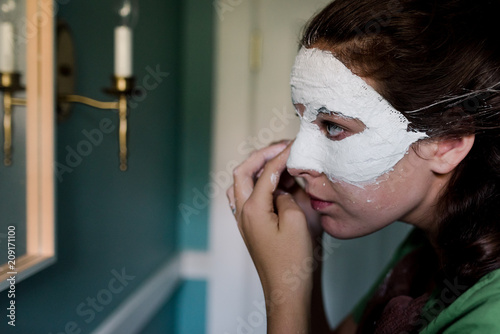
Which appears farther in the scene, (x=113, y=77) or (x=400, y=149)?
(x=113, y=77)

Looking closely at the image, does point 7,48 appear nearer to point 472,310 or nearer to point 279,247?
point 279,247

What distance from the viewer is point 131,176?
3.28ft

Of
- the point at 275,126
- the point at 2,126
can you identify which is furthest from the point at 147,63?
the point at 2,126

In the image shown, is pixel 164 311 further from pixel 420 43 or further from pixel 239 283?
pixel 420 43

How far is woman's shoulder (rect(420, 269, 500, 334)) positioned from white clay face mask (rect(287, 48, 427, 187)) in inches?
6.8

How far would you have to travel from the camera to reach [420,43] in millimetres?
546

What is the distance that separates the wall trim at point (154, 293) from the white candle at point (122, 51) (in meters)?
0.49

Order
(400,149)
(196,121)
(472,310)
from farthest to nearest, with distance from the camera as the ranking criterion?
(196,121) → (400,149) → (472,310)

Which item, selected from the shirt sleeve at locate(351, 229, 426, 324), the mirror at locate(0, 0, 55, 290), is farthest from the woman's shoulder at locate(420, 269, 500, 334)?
the mirror at locate(0, 0, 55, 290)

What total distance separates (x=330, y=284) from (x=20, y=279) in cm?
92

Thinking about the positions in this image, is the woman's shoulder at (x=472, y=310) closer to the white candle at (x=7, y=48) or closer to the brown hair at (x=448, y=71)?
the brown hair at (x=448, y=71)

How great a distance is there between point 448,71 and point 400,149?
4.3 inches

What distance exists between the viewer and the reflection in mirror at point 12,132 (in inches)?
22.0

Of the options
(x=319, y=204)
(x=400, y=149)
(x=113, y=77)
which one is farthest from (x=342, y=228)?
(x=113, y=77)
